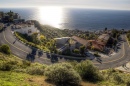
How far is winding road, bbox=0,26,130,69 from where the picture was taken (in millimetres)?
46469

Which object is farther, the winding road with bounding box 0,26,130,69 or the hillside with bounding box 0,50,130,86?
the winding road with bounding box 0,26,130,69

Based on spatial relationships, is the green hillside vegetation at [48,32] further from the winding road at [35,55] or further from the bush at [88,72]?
the bush at [88,72]

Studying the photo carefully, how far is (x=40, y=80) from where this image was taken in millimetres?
19484

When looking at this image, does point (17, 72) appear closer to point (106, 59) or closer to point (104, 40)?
point (106, 59)

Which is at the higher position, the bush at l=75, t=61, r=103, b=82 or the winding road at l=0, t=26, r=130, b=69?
the bush at l=75, t=61, r=103, b=82

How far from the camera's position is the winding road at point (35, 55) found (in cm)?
4647

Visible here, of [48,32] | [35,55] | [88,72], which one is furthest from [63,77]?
[48,32]

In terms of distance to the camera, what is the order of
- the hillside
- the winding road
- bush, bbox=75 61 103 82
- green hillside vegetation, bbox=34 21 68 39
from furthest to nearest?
green hillside vegetation, bbox=34 21 68 39
the winding road
bush, bbox=75 61 103 82
the hillside

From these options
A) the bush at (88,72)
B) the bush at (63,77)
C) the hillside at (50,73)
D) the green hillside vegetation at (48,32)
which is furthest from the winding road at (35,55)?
the green hillside vegetation at (48,32)

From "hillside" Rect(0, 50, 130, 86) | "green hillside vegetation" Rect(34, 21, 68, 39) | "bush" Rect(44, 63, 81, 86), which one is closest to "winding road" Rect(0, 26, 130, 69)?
"hillside" Rect(0, 50, 130, 86)

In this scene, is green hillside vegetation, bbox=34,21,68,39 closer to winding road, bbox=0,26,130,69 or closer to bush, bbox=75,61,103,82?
winding road, bbox=0,26,130,69

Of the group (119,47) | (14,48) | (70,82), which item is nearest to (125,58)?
(119,47)

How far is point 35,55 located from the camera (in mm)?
48250

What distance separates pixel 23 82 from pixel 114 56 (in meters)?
49.9
